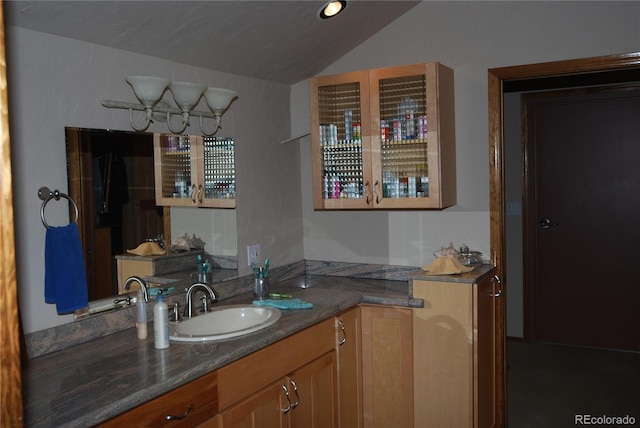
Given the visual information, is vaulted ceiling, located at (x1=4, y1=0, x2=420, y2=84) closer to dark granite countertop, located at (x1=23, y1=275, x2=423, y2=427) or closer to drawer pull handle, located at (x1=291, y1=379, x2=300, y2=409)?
dark granite countertop, located at (x1=23, y1=275, x2=423, y2=427)

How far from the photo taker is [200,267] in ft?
8.84

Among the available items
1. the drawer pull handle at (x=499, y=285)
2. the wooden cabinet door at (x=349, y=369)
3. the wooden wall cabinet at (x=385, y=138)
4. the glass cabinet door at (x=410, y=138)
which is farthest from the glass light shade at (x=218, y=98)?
the drawer pull handle at (x=499, y=285)

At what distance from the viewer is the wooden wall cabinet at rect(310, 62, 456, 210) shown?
2.87 meters

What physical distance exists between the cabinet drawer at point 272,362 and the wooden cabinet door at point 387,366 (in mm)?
353

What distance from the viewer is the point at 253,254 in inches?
122

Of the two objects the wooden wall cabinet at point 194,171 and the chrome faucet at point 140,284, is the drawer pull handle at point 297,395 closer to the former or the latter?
the chrome faucet at point 140,284

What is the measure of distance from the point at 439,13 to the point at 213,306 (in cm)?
198

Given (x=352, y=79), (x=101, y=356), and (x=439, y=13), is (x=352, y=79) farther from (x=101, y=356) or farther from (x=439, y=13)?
(x=101, y=356)

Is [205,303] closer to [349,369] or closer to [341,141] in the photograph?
[349,369]

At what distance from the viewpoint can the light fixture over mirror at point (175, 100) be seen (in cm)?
225

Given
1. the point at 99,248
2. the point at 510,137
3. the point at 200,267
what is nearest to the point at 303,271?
the point at 200,267

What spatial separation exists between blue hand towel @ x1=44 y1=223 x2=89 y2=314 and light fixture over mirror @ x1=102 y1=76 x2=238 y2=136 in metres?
0.54

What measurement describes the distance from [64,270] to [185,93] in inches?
36.1

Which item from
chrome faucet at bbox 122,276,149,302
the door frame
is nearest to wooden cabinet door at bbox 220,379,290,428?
chrome faucet at bbox 122,276,149,302
